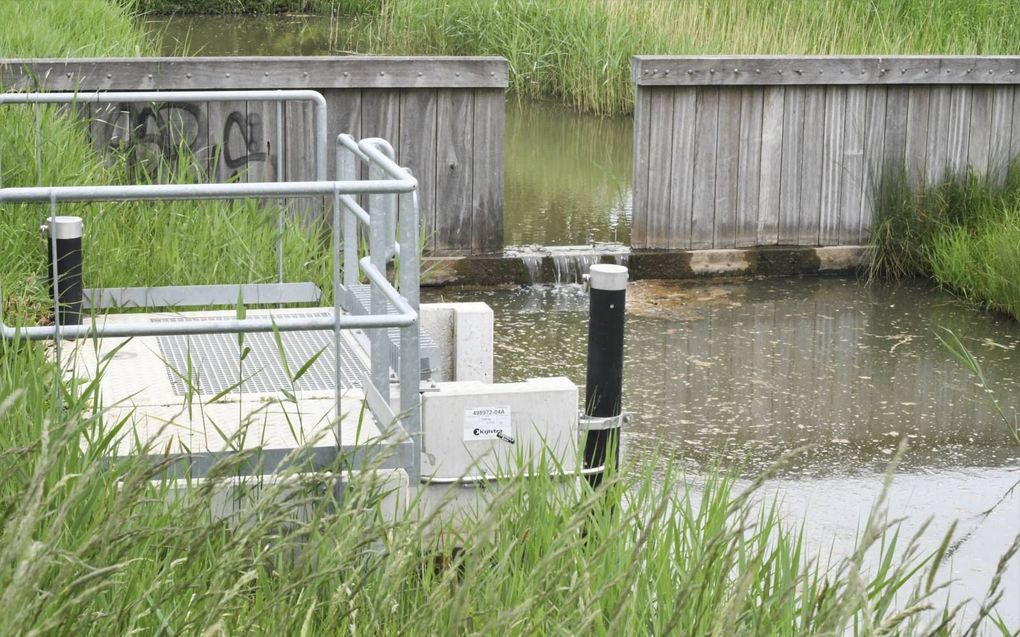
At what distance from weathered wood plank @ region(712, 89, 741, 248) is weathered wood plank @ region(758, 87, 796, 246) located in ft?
0.57

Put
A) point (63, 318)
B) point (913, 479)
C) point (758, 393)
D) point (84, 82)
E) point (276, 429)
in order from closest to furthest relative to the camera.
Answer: point (276, 429)
point (63, 318)
point (913, 479)
point (758, 393)
point (84, 82)

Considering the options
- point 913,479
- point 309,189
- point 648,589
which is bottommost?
point 913,479

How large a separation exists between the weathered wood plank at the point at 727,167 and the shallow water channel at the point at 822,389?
39 cm

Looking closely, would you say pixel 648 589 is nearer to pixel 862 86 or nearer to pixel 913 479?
pixel 913 479

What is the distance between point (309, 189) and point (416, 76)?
15.8 ft

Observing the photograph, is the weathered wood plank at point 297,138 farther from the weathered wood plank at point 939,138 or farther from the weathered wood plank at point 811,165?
the weathered wood plank at point 939,138

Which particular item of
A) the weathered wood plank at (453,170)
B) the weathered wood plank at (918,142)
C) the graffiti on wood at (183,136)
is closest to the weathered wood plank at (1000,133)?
the weathered wood plank at (918,142)

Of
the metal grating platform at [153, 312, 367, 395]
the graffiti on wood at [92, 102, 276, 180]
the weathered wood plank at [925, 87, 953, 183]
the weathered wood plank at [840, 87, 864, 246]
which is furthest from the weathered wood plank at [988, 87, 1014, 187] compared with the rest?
the metal grating platform at [153, 312, 367, 395]

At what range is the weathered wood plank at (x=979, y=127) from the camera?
9498mm

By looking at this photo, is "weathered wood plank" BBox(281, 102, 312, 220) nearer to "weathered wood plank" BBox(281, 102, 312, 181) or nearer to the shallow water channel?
"weathered wood plank" BBox(281, 102, 312, 181)

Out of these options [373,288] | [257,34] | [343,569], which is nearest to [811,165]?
[373,288]

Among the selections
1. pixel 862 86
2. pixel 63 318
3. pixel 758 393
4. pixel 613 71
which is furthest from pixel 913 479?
pixel 613 71

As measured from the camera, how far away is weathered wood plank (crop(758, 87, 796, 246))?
9.25 m

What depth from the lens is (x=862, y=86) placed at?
9344mm
